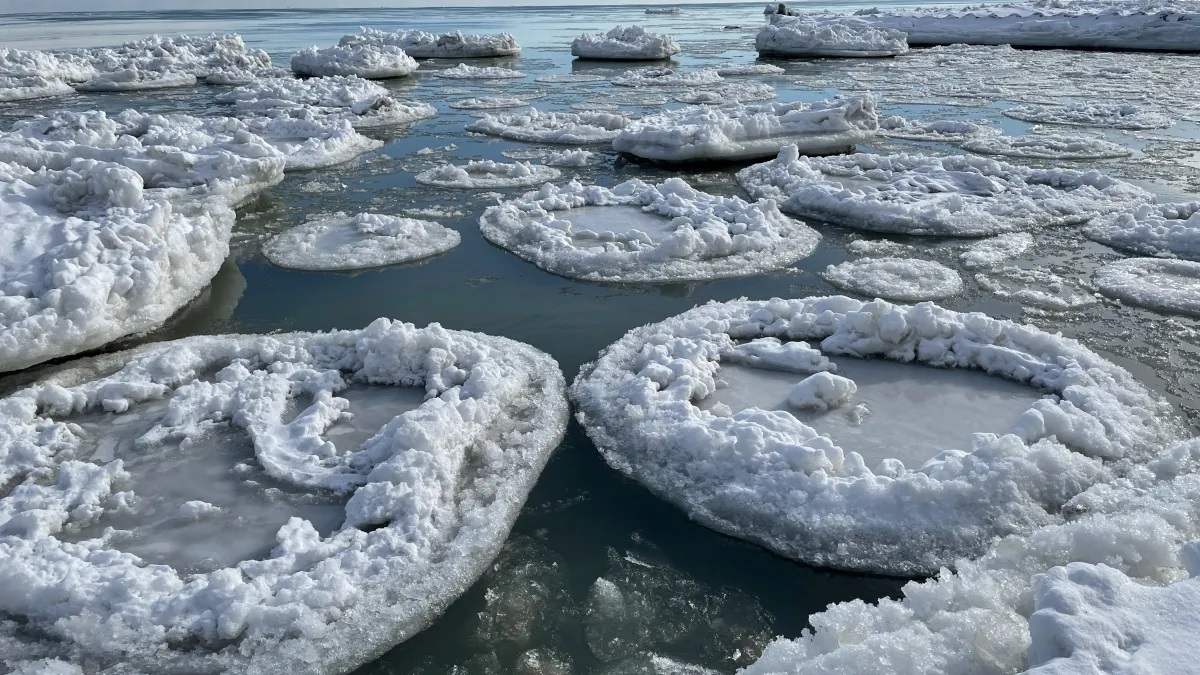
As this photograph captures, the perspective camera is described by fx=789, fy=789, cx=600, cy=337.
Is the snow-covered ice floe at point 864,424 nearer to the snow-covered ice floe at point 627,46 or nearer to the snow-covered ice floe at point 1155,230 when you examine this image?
the snow-covered ice floe at point 1155,230

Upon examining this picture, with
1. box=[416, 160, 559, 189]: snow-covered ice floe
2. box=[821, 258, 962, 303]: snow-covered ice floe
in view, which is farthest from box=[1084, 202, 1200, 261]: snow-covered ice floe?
box=[416, 160, 559, 189]: snow-covered ice floe

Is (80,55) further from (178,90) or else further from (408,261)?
(408,261)

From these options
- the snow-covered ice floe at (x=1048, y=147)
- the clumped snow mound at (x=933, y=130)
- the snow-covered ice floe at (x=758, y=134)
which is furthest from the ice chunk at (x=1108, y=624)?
the clumped snow mound at (x=933, y=130)

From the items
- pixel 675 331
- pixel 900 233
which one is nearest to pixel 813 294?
pixel 675 331

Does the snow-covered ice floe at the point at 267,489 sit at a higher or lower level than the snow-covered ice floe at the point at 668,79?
higher

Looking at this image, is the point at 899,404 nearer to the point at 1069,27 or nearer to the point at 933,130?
the point at 933,130

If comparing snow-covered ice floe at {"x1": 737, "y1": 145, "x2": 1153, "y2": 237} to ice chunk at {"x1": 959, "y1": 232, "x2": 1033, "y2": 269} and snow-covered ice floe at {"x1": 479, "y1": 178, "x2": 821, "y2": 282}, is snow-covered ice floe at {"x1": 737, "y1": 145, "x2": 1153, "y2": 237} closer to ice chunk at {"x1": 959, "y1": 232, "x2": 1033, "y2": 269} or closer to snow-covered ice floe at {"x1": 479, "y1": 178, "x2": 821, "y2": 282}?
ice chunk at {"x1": 959, "y1": 232, "x2": 1033, "y2": 269}

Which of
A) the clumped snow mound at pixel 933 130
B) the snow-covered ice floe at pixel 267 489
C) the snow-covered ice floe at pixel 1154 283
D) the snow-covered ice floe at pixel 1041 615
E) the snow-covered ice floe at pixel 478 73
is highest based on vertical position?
the snow-covered ice floe at pixel 1041 615

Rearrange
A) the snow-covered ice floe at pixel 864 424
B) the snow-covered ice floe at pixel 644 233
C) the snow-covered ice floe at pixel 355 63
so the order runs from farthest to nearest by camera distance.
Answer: the snow-covered ice floe at pixel 355 63, the snow-covered ice floe at pixel 644 233, the snow-covered ice floe at pixel 864 424
